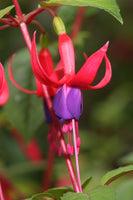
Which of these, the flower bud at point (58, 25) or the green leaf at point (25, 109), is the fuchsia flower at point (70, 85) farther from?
the green leaf at point (25, 109)

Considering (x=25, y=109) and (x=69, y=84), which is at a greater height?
(x=69, y=84)

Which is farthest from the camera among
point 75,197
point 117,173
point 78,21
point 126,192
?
point 78,21

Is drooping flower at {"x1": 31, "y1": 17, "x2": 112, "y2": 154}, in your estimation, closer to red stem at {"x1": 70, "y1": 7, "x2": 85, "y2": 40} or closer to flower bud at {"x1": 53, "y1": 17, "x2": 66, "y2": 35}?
flower bud at {"x1": 53, "y1": 17, "x2": 66, "y2": 35}

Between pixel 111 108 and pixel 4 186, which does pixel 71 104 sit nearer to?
pixel 4 186

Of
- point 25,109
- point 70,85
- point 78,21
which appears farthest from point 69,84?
point 78,21

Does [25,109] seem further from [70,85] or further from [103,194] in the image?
[103,194]

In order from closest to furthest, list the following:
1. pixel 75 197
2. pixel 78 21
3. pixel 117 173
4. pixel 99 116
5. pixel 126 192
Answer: pixel 75 197, pixel 117 173, pixel 126 192, pixel 78 21, pixel 99 116

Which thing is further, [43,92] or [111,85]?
[111,85]

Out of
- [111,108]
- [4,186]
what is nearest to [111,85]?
[111,108]
